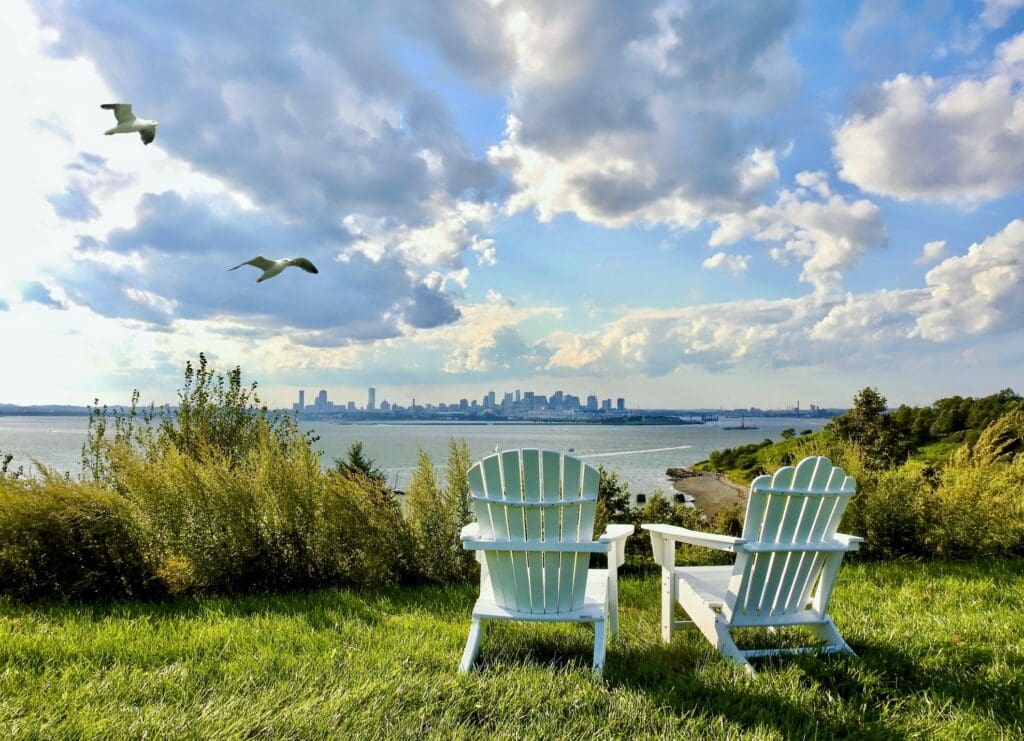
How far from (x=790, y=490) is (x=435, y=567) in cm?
278

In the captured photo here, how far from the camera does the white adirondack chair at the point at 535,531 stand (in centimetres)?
313

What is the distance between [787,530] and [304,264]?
3.02 meters

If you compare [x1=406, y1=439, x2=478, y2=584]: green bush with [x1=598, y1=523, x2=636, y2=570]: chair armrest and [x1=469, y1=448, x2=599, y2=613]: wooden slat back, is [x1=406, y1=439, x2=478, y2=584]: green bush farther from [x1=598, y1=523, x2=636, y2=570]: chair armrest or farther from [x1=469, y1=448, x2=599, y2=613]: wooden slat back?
[x1=469, y1=448, x2=599, y2=613]: wooden slat back

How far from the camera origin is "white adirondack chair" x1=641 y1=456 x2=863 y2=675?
10.1 ft

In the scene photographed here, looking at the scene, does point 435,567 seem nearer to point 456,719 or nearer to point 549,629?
point 549,629

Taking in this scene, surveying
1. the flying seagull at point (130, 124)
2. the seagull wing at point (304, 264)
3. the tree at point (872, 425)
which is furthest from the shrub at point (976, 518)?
the tree at point (872, 425)

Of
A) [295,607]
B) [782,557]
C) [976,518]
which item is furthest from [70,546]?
[976,518]

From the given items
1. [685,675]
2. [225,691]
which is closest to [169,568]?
[225,691]

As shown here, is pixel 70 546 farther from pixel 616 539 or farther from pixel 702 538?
pixel 702 538

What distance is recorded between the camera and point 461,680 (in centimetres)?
271

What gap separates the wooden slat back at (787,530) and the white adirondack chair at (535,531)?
677mm

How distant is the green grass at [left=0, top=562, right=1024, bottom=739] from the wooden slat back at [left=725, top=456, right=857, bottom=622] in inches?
11.2

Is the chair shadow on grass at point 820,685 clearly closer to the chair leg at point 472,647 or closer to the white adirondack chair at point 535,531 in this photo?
the white adirondack chair at point 535,531

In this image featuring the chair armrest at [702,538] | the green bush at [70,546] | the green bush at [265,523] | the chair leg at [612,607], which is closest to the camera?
the chair armrest at [702,538]
